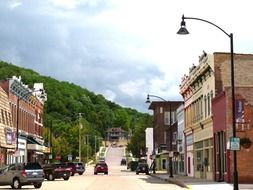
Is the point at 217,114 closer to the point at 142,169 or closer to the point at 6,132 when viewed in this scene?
the point at 6,132

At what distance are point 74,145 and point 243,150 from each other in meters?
112

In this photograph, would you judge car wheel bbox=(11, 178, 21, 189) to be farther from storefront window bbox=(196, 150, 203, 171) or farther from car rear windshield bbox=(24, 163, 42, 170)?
storefront window bbox=(196, 150, 203, 171)

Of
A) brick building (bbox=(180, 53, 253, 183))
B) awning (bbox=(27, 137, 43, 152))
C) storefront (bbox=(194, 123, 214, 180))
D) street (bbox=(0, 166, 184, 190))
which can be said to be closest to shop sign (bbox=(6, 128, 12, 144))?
street (bbox=(0, 166, 184, 190))

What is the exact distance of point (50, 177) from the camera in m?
58.8

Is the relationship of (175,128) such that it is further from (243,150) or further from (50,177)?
(243,150)

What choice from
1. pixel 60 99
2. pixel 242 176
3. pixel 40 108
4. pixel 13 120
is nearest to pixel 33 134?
pixel 40 108

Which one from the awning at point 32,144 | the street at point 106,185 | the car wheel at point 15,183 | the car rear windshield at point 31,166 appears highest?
the awning at point 32,144

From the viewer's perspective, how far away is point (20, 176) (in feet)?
130

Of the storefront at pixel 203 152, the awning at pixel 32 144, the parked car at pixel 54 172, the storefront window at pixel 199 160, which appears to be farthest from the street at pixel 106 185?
the awning at pixel 32 144

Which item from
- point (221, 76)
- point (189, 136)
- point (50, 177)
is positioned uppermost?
point (221, 76)

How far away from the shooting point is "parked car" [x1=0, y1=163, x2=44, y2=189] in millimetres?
39562

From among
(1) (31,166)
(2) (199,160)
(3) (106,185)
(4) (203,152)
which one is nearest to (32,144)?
(2) (199,160)

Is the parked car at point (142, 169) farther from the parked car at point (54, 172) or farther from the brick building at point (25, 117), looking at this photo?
the parked car at point (54, 172)

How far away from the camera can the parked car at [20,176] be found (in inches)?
1558
